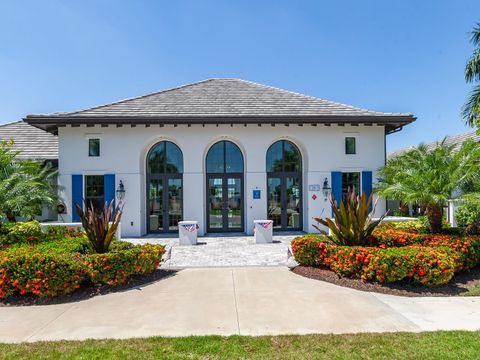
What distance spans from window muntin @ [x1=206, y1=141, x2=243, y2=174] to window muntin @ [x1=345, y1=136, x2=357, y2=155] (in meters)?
5.08

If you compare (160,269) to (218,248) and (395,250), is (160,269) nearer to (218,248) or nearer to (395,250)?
(218,248)

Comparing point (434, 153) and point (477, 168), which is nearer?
point (477, 168)

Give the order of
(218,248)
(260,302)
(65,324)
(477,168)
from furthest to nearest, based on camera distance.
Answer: (218,248), (477,168), (260,302), (65,324)

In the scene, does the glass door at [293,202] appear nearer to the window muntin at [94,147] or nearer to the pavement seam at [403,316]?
the pavement seam at [403,316]


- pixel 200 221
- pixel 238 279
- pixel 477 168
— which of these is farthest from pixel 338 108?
pixel 238 279

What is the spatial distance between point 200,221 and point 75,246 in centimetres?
655

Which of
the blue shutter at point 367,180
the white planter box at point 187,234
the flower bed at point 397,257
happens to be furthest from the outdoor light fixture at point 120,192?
the blue shutter at point 367,180

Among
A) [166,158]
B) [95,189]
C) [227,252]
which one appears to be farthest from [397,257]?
[95,189]

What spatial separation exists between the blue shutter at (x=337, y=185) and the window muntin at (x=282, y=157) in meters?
1.78

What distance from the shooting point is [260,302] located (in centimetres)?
532

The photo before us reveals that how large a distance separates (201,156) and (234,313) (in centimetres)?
918

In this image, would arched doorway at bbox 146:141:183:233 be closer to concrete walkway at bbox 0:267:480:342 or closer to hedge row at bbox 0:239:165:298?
hedge row at bbox 0:239:165:298

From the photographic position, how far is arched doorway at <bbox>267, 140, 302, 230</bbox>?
44.8 ft

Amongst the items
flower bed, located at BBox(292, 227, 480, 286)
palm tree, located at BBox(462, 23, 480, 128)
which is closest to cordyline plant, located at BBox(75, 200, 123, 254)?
flower bed, located at BBox(292, 227, 480, 286)
